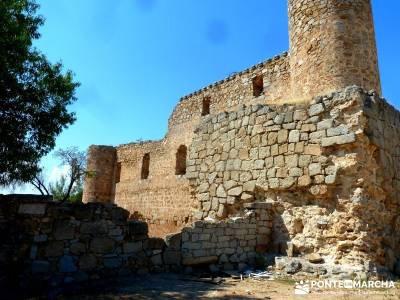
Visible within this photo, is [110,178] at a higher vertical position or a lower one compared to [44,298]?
higher

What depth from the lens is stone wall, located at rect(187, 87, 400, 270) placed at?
6.20 metres

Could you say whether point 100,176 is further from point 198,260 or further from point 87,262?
point 87,262

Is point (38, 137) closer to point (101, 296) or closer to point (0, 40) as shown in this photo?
point (0, 40)

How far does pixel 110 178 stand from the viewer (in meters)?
23.5

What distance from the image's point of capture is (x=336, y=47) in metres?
10.5

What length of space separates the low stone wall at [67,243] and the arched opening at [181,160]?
12539 mm

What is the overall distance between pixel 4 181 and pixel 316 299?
8572 millimetres

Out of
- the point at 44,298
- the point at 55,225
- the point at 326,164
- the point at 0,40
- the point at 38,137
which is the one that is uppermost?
the point at 0,40

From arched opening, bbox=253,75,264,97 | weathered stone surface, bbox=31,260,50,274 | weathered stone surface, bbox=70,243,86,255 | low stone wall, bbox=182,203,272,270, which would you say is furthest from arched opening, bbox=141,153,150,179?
weathered stone surface, bbox=31,260,50,274

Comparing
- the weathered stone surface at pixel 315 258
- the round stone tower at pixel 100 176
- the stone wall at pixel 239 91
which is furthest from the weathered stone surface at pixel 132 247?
the round stone tower at pixel 100 176

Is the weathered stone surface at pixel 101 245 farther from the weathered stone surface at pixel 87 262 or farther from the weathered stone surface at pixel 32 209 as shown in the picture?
the weathered stone surface at pixel 32 209

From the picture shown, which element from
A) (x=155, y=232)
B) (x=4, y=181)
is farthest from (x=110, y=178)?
(x=4, y=181)

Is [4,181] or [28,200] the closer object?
[28,200]

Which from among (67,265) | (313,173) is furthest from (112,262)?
(313,173)
